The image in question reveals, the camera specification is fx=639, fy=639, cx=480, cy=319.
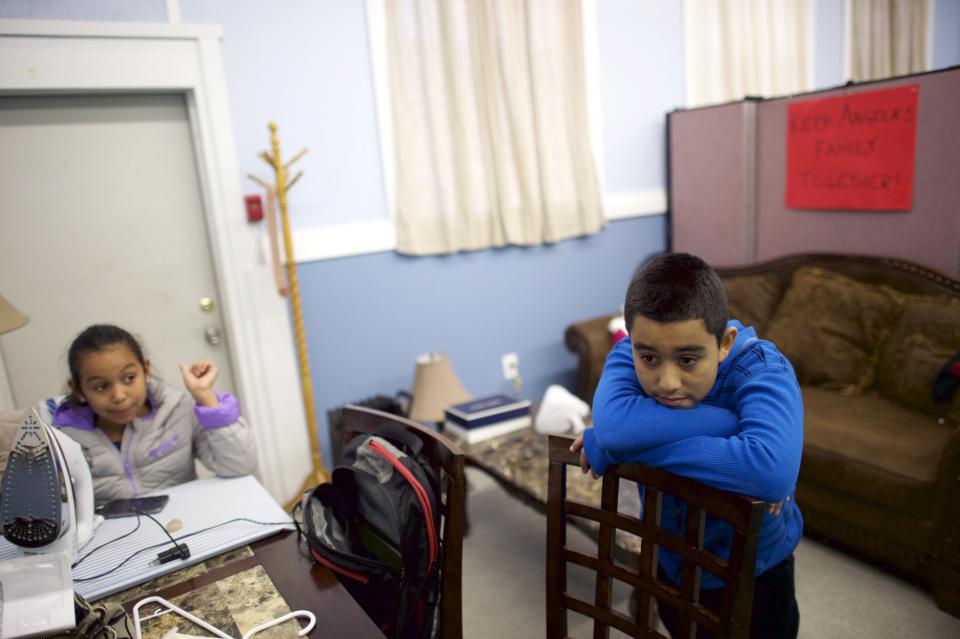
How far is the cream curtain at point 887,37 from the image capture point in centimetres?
434

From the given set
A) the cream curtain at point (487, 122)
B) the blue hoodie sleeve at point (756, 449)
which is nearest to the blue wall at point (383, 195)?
the cream curtain at point (487, 122)

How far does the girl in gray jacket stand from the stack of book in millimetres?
965

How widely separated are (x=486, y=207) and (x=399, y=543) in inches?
83.4

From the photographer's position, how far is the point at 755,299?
2.83 m

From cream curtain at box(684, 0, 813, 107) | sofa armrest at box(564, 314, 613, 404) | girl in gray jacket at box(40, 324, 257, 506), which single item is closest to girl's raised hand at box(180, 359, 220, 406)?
girl in gray jacket at box(40, 324, 257, 506)

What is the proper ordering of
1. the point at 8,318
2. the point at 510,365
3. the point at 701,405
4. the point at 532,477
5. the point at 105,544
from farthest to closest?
the point at 510,365 → the point at 532,477 → the point at 8,318 → the point at 105,544 → the point at 701,405

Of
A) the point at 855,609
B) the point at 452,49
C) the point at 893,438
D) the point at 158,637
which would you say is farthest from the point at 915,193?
the point at 158,637

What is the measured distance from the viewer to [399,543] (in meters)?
1.11

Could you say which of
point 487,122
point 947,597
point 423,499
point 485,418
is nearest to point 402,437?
point 423,499

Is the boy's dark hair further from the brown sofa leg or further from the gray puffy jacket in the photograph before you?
the brown sofa leg

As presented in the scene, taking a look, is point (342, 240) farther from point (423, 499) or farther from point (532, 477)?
point (423, 499)

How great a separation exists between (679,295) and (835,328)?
71.6 inches

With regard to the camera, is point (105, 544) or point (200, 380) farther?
point (200, 380)

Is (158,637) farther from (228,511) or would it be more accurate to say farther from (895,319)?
(895,319)
